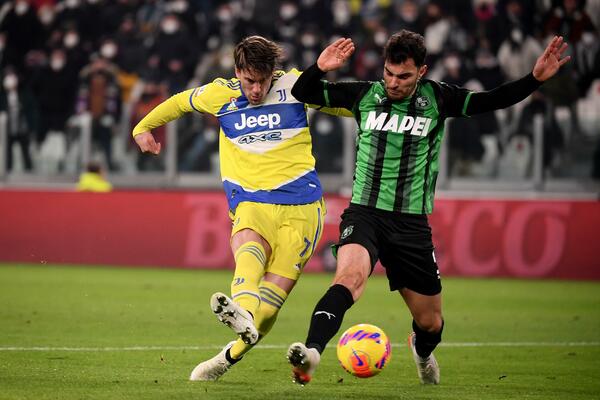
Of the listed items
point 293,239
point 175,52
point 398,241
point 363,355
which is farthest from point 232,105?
→ point 175,52

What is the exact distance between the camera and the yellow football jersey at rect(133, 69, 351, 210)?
7.68m

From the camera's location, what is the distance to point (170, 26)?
2098cm

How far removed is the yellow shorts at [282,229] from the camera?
7.50 m

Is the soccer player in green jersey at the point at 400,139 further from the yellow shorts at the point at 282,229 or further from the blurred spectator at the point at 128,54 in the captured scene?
the blurred spectator at the point at 128,54

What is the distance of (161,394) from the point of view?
274 inches

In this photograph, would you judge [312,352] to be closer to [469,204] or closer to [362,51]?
[469,204]

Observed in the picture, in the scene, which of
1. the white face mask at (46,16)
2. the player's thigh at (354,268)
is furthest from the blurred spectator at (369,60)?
the player's thigh at (354,268)

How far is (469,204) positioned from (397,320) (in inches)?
235

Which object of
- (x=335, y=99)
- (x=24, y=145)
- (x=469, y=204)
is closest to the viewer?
(x=335, y=99)

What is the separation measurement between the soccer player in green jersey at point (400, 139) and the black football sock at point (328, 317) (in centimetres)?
39

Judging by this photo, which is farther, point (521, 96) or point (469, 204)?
point (469, 204)

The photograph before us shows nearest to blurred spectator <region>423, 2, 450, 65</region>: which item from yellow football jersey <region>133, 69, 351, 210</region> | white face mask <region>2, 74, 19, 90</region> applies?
white face mask <region>2, 74, 19, 90</region>

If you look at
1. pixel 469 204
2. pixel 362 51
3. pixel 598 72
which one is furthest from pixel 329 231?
pixel 598 72

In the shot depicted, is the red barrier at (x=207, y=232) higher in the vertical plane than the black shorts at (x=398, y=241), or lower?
lower
